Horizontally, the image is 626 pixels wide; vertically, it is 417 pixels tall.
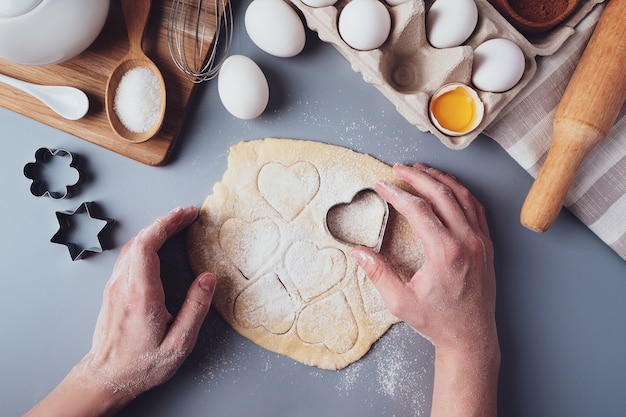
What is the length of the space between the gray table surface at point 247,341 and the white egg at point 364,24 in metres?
0.13

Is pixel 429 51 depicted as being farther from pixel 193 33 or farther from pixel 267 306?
pixel 267 306

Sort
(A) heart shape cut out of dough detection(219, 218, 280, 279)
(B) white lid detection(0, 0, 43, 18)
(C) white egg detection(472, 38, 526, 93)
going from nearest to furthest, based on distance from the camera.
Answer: (B) white lid detection(0, 0, 43, 18)
(C) white egg detection(472, 38, 526, 93)
(A) heart shape cut out of dough detection(219, 218, 280, 279)

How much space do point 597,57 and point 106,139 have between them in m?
0.83

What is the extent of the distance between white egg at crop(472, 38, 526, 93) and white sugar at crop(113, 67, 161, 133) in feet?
1.75

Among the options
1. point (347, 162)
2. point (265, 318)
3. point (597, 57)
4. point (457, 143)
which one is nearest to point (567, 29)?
point (597, 57)

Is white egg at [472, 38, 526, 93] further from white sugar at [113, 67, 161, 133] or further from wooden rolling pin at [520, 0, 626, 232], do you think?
white sugar at [113, 67, 161, 133]

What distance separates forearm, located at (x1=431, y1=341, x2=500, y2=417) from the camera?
855 millimetres

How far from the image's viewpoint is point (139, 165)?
0.91 meters

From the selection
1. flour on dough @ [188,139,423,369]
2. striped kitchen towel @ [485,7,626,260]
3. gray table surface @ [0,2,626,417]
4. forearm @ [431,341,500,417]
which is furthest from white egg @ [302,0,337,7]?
forearm @ [431,341,500,417]

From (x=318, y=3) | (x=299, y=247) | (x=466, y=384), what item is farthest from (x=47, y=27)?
(x=466, y=384)

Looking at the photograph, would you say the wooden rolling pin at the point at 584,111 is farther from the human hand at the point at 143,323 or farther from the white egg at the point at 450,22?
the human hand at the point at 143,323

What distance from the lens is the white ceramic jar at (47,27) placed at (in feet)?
2.21

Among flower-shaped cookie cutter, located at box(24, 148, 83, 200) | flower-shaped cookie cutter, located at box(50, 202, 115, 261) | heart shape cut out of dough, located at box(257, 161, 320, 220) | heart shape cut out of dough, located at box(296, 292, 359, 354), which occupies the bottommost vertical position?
flower-shaped cookie cutter, located at box(50, 202, 115, 261)

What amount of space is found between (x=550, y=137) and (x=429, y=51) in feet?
0.86
